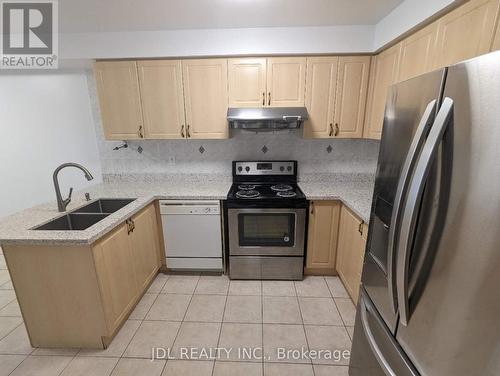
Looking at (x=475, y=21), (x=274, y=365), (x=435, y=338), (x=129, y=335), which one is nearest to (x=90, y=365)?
(x=129, y=335)

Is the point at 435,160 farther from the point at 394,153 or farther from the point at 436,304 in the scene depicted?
the point at 436,304

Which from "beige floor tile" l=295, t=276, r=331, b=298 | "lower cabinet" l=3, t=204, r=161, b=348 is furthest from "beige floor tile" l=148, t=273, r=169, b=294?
"beige floor tile" l=295, t=276, r=331, b=298

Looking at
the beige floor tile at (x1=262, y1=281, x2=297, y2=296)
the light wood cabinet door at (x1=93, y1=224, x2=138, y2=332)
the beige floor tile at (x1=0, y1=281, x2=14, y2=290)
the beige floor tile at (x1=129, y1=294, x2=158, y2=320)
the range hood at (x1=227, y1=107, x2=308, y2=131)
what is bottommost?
the beige floor tile at (x1=0, y1=281, x2=14, y2=290)

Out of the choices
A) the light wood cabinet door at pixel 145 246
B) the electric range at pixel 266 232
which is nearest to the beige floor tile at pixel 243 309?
the electric range at pixel 266 232

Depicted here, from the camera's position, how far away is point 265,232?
2.30 metres

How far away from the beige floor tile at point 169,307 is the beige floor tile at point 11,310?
44.6 inches

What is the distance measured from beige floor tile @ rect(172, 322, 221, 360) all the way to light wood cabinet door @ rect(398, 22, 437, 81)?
7.72ft

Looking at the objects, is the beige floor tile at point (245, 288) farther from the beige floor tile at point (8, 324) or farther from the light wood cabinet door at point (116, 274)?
the beige floor tile at point (8, 324)

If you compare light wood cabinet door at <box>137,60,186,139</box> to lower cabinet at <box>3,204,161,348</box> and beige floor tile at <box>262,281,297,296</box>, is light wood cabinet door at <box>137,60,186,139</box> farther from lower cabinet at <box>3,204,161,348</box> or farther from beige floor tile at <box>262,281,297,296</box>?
beige floor tile at <box>262,281,297,296</box>

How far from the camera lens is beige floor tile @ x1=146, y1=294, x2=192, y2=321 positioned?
6.41 feet

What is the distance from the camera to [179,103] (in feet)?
7.59

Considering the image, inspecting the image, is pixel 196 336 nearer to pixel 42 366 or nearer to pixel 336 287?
pixel 42 366

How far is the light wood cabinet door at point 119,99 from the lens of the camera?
2.25 m

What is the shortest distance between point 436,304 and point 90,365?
2.01m
